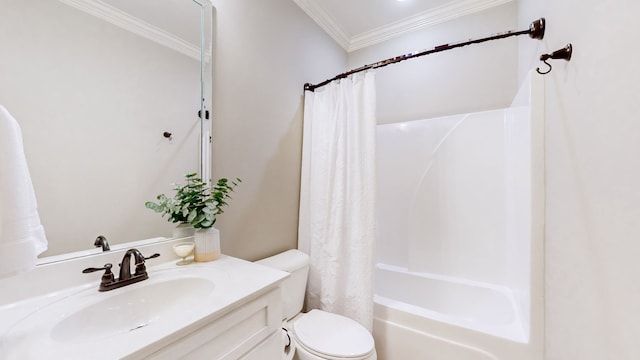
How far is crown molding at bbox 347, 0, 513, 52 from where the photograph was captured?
1.85m

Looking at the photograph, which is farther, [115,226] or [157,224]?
[157,224]

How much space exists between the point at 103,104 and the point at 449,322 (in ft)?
6.21

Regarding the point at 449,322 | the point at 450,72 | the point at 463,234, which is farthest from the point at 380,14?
the point at 449,322

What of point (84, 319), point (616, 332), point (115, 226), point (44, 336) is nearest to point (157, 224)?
point (115, 226)

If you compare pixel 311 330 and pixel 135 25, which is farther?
pixel 311 330

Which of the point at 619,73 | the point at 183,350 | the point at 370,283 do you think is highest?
the point at 619,73

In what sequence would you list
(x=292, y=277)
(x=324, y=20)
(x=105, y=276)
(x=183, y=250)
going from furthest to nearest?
1. (x=324, y=20)
2. (x=292, y=277)
3. (x=183, y=250)
4. (x=105, y=276)

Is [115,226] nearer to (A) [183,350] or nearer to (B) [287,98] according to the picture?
(A) [183,350]

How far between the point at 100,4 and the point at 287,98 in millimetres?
1017

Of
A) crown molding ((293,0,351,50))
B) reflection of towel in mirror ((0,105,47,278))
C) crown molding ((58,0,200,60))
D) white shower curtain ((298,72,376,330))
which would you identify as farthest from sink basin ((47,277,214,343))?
Answer: crown molding ((293,0,351,50))

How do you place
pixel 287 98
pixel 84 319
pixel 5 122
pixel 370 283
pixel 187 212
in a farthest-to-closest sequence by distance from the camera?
pixel 287 98, pixel 370 283, pixel 187 212, pixel 84 319, pixel 5 122

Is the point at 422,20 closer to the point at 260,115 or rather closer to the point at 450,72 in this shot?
the point at 450,72

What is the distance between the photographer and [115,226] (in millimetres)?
940

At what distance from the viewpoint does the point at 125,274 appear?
84cm
